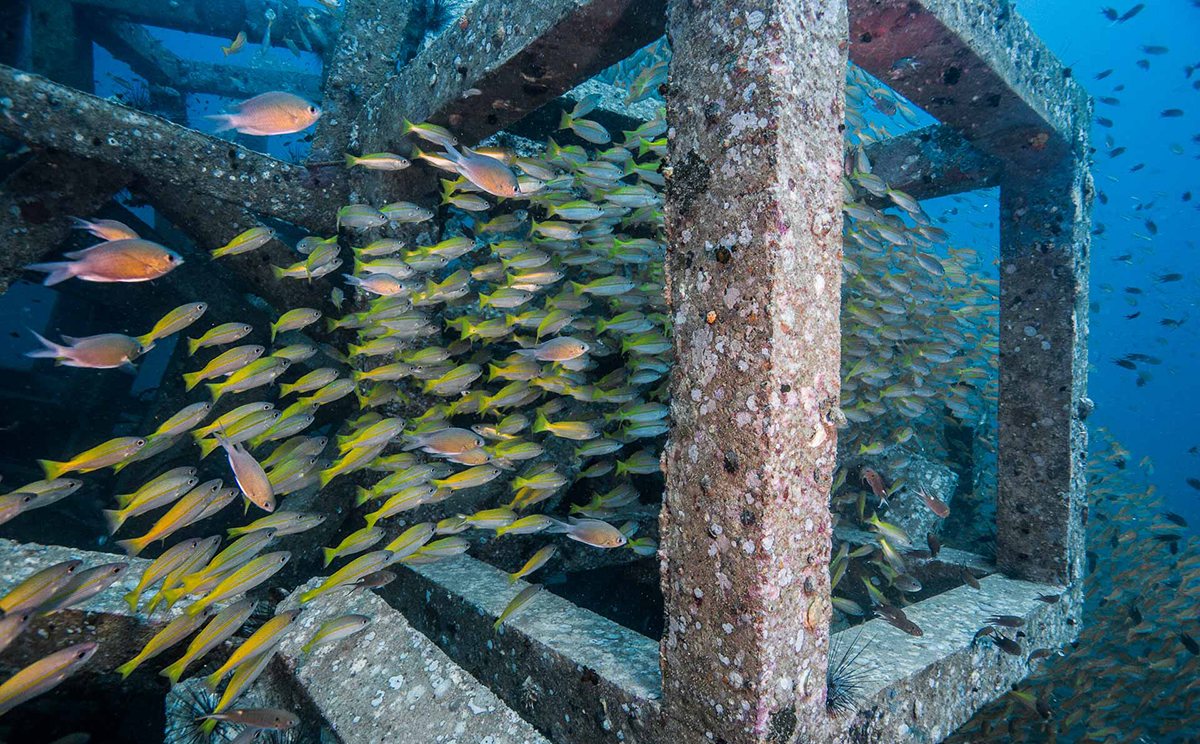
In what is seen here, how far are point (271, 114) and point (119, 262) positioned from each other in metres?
1.40

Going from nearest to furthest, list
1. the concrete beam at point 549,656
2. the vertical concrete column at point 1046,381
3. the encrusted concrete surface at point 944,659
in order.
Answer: the concrete beam at point 549,656, the encrusted concrete surface at point 944,659, the vertical concrete column at point 1046,381

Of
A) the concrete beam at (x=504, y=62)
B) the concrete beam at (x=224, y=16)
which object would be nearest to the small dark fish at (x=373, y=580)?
the concrete beam at (x=504, y=62)

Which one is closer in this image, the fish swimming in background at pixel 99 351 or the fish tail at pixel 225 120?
the fish swimming in background at pixel 99 351

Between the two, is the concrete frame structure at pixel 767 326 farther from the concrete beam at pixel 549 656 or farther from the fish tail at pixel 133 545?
the fish tail at pixel 133 545

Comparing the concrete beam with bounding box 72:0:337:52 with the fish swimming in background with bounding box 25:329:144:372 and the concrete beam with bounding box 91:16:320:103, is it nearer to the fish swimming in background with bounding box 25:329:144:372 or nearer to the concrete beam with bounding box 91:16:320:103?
the concrete beam with bounding box 91:16:320:103

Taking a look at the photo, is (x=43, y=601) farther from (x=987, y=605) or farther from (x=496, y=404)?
(x=987, y=605)

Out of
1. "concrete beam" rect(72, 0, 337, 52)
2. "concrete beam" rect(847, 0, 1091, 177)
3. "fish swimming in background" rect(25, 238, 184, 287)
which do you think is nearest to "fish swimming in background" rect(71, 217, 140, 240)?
"fish swimming in background" rect(25, 238, 184, 287)

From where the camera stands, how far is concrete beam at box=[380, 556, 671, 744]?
87.2 inches

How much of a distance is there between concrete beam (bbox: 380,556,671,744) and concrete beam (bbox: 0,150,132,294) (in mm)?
3951

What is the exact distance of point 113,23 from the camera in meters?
10.6

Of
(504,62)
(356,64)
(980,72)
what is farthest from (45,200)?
(980,72)

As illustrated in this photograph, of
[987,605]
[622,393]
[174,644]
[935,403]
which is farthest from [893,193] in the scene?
[174,644]

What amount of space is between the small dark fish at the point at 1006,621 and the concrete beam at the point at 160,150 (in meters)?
5.99

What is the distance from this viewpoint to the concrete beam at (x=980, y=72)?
2.85 meters
